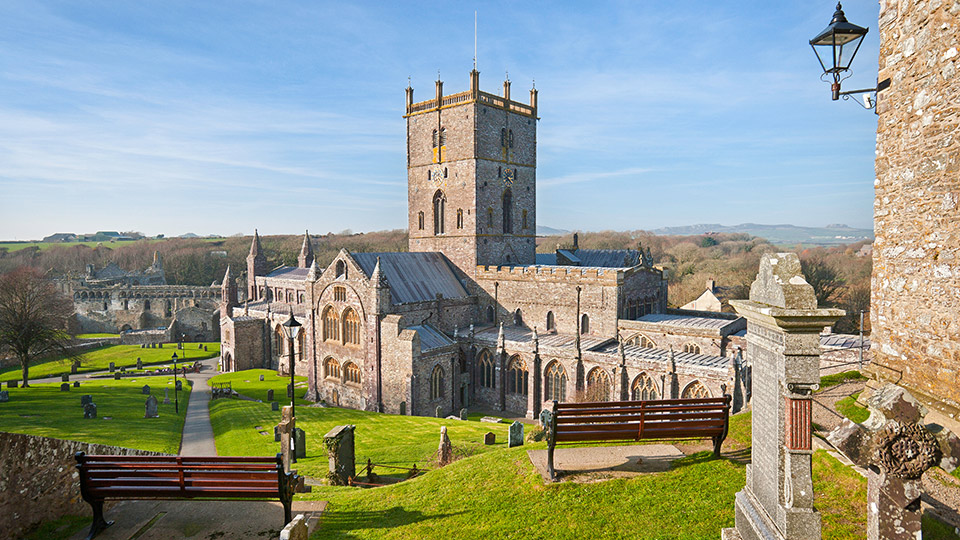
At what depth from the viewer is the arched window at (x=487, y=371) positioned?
30125mm

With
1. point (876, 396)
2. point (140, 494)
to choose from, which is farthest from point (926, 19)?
point (140, 494)

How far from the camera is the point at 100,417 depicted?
27.1 metres

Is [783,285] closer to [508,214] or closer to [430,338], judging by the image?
[430,338]

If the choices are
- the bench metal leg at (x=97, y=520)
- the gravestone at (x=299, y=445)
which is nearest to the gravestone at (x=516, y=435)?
the gravestone at (x=299, y=445)

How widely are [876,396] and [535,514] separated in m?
5.18

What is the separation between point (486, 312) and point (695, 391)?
1458 centimetres

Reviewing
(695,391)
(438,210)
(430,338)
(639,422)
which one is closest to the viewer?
(639,422)

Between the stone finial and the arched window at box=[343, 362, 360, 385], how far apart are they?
26.8 meters

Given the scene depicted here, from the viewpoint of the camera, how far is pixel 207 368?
46438 mm

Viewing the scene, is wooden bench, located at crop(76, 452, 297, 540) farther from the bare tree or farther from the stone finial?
the bare tree

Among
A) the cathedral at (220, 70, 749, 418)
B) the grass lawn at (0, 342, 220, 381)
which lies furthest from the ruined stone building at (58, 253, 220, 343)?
the cathedral at (220, 70, 749, 418)

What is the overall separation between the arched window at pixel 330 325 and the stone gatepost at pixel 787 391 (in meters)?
27.5

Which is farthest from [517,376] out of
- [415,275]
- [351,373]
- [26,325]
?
[26,325]

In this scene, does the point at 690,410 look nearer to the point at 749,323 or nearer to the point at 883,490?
the point at 749,323
